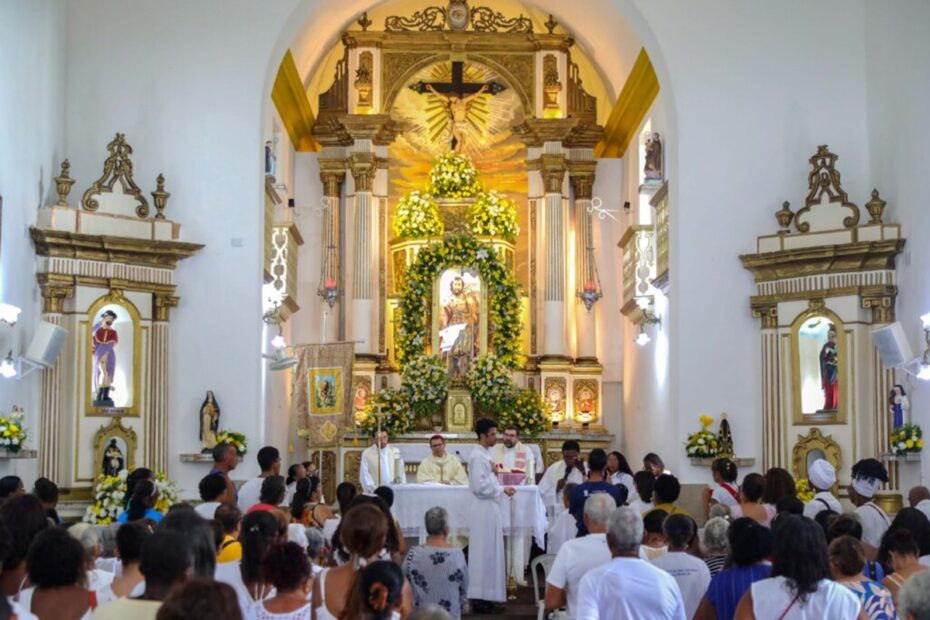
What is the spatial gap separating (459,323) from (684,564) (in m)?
15.9

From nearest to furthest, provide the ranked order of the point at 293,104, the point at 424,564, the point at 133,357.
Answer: the point at 424,564
the point at 133,357
the point at 293,104

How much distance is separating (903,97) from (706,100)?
8.47ft

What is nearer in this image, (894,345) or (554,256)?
(894,345)

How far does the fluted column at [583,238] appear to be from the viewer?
24750 mm

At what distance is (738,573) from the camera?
737 centimetres

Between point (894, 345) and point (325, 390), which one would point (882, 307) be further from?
point (325, 390)

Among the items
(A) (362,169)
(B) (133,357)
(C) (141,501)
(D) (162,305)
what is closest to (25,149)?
(D) (162,305)

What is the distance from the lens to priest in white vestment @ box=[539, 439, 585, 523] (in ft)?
51.3

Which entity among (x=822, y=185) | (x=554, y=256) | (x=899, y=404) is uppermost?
(x=822, y=185)

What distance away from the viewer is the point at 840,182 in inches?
709

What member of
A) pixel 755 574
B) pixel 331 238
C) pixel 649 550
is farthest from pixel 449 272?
pixel 755 574

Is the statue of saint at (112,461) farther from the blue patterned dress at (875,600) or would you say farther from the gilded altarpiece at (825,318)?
the blue patterned dress at (875,600)

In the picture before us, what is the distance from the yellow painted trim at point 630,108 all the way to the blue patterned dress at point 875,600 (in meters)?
13.5

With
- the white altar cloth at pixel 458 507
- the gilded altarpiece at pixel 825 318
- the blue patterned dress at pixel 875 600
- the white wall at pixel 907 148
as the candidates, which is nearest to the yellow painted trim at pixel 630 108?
the white wall at pixel 907 148
